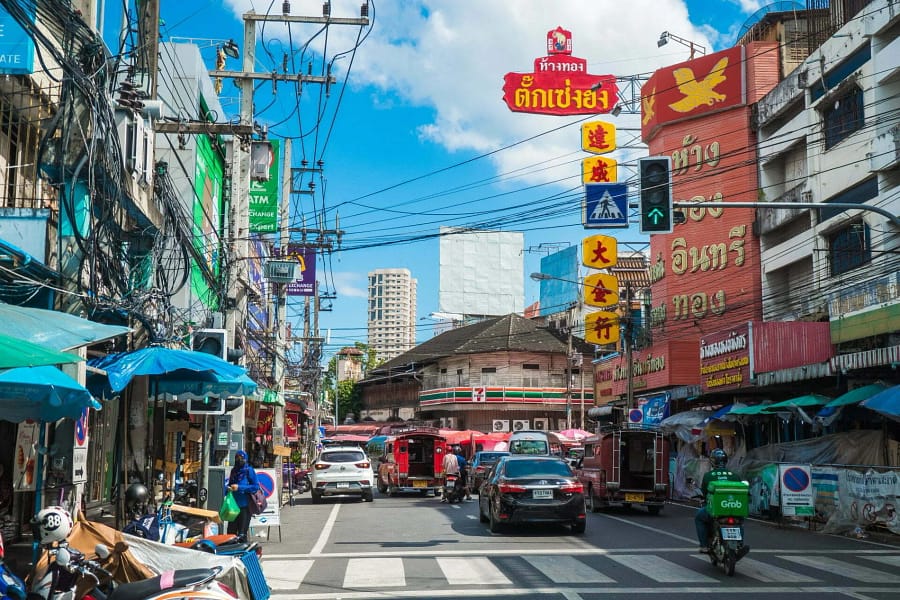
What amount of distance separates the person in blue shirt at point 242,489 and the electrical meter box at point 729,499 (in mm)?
7117

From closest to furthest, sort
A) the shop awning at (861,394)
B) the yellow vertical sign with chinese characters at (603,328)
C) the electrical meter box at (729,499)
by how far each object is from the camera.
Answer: the electrical meter box at (729,499), the shop awning at (861,394), the yellow vertical sign with chinese characters at (603,328)

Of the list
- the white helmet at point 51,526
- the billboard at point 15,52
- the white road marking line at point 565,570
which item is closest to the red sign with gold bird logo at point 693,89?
the white road marking line at point 565,570

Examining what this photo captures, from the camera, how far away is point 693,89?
40.1m

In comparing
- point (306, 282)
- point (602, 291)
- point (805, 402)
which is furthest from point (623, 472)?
point (306, 282)

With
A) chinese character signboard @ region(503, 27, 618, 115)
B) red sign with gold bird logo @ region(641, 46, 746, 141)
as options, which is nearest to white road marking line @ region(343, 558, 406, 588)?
chinese character signboard @ region(503, 27, 618, 115)

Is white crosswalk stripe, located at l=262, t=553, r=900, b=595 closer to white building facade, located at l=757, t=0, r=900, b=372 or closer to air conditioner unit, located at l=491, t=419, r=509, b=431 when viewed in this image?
white building facade, located at l=757, t=0, r=900, b=372

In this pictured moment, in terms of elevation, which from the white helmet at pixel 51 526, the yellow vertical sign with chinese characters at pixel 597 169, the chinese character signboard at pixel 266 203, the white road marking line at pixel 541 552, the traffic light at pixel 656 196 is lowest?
the white road marking line at pixel 541 552

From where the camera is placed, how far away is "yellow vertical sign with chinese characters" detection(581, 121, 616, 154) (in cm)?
3650

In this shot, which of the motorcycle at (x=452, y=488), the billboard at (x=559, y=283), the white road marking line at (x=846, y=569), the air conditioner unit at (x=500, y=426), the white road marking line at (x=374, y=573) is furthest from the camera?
the air conditioner unit at (x=500, y=426)

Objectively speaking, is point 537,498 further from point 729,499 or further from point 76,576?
point 76,576

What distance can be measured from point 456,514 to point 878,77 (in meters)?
17.8

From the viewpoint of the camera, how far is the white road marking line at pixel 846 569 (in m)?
12.1

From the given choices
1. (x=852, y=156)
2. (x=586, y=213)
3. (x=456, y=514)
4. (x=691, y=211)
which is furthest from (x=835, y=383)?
(x=691, y=211)

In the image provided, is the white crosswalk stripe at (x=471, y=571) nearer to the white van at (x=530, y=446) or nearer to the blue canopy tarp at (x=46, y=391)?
the blue canopy tarp at (x=46, y=391)
